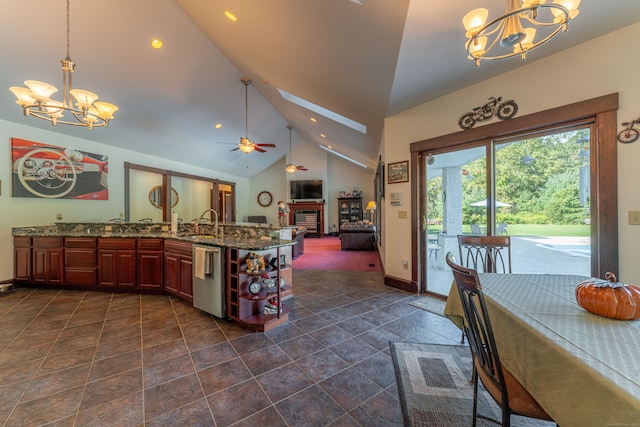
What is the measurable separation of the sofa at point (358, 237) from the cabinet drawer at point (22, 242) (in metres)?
6.30

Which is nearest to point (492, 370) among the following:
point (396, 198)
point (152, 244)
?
point (396, 198)

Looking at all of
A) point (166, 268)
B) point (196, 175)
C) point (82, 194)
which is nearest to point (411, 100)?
point (166, 268)

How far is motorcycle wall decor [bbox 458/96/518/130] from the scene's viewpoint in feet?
8.35

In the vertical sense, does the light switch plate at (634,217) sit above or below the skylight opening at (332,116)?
below

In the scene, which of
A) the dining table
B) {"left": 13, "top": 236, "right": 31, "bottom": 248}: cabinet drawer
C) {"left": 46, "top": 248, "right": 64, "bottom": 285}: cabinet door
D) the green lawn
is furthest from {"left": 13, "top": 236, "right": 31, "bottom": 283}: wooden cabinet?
the green lawn

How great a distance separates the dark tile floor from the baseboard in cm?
42

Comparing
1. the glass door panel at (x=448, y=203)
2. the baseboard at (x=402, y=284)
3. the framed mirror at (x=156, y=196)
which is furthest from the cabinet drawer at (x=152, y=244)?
the framed mirror at (x=156, y=196)

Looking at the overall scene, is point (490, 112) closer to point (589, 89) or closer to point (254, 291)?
point (589, 89)

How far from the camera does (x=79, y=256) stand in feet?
12.0

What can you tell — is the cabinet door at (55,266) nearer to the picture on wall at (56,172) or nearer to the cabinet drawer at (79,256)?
the cabinet drawer at (79,256)

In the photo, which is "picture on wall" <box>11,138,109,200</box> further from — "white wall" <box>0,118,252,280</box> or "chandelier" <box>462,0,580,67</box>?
"chandelier" <box>462,0,580,67</box>

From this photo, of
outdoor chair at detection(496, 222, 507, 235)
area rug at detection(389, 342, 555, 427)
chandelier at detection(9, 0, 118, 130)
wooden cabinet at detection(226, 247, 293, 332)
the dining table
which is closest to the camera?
the dining table

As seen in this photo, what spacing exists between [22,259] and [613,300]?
6.66m

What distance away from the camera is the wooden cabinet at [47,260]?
3.71 metres
